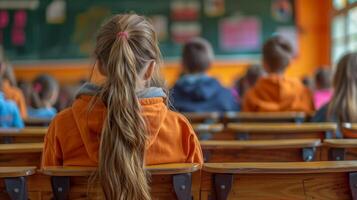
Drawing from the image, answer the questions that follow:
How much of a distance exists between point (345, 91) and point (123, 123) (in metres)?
1.72

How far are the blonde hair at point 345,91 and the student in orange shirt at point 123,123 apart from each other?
1.43 m

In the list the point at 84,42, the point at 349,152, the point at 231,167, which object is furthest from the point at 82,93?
the point at 84,42

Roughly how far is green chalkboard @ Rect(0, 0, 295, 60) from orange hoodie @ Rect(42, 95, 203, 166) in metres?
7.80

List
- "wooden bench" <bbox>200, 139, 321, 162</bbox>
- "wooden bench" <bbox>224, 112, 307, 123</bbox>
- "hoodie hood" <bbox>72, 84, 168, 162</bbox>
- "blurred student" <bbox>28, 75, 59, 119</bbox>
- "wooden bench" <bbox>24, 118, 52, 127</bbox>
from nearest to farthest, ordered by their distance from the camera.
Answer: "hoodie hood" <bbox>72, 84, 168, 162</bbox>, "wooden bench" <bbox>200, 139, 321, 162</bbox>, "wooden bench" <bbox>224, 112, 307, 123</bbox>, "wooden bench" <bbox>24, 118, 52, 127</bbox>, "blurred student" <bbox>28, 75, 59, 119</bbox>

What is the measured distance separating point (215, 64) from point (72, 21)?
247 centimetres

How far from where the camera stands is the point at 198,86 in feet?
11.9

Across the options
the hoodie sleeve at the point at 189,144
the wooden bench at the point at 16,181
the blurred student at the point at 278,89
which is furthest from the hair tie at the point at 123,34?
the blurred student at the point at 278,89

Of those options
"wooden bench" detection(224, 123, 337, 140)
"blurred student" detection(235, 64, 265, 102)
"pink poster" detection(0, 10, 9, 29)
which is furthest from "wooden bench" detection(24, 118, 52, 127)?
"pink poster" detection(0, 10, 9, 29)

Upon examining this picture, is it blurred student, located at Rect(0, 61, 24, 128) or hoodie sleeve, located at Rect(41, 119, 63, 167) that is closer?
hoodie sleeve, located at Rect(41, 119, 63, 167)

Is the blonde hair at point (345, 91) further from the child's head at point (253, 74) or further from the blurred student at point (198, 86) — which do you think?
the child's head at point (253, 74)

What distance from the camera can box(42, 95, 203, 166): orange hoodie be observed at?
1.60 m

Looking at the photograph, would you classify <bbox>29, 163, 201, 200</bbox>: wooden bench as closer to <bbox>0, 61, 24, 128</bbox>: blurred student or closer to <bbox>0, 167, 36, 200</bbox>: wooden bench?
<bbox>0, 167, 36, 200</bbox>: wooden bench

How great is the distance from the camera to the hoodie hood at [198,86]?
143 inches

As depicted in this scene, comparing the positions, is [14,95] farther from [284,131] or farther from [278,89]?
[284,131]
